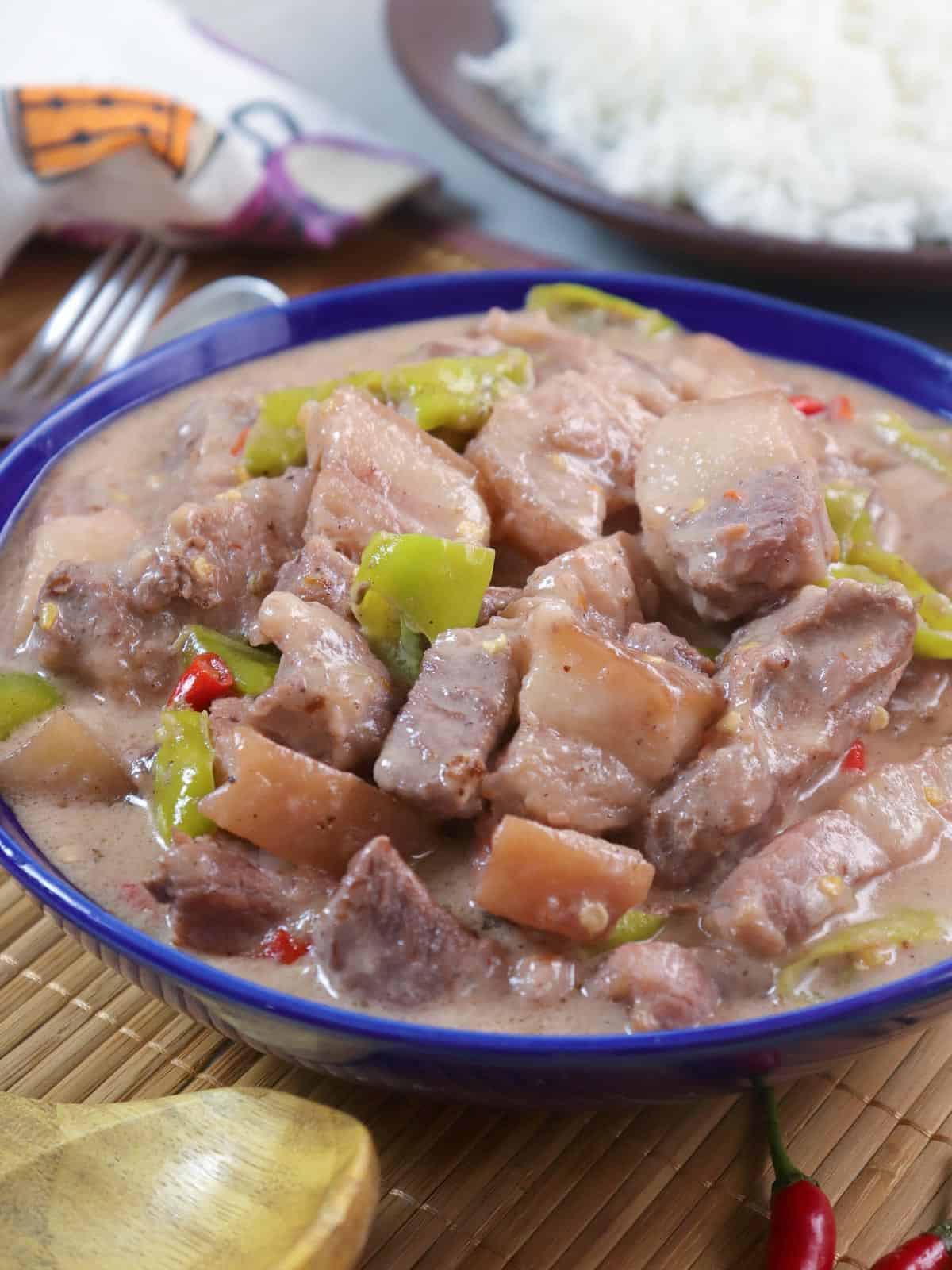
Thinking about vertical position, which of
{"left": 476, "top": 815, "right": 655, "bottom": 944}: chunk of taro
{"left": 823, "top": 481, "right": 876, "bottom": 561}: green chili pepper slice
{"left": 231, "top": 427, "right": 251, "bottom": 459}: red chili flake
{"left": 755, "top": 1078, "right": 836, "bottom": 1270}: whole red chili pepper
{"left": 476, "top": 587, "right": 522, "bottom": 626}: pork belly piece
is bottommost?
{"left": 755, "top": 1078, "right": 836, "bottom": 1270}: whole red chili pepper

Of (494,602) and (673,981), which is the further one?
(494,602)

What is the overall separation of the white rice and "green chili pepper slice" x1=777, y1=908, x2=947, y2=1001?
2774mm

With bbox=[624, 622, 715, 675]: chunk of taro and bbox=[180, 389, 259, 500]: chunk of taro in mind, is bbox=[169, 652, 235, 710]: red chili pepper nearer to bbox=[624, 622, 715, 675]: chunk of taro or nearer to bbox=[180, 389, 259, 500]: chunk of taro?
bbox=[180, 389, 259, 500]: chunk of taro

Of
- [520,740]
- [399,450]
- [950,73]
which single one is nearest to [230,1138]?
[520,740]

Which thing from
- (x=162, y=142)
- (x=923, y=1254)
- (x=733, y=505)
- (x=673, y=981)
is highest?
(x=162, y=142)

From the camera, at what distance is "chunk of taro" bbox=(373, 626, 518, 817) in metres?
2.28

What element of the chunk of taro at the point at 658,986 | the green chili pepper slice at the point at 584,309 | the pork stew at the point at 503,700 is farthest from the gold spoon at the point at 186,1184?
the green chili pepper slice at the point at 584,309

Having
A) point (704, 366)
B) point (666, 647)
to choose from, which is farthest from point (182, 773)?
point (704, 366)

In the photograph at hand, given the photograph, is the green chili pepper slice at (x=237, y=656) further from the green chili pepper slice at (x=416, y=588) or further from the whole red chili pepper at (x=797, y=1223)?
the whole red chili pepper at (x=797, y=1223)

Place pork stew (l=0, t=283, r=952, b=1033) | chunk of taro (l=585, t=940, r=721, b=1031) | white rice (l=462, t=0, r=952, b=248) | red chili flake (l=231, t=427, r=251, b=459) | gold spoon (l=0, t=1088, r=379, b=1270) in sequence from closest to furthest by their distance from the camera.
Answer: gold spoon (l=0, t=1088, r=379, b=1270) < chunk of taro (l=585, t=940, r=721, b=1031) < pork stew (l=0, t=283, r=952, b=1033) < red chili flake (l=231, t=427, r=251, b=459) < white rice (l=462, t=0, r=952, b=248)

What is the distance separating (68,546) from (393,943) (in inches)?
48.5

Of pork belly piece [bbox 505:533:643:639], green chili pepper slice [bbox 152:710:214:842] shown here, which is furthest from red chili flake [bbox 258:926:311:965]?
pork belly piece [bbox 505:533:643:639]

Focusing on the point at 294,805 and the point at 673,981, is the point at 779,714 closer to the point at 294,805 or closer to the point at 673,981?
the point at 673,981

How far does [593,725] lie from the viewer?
2373mm
